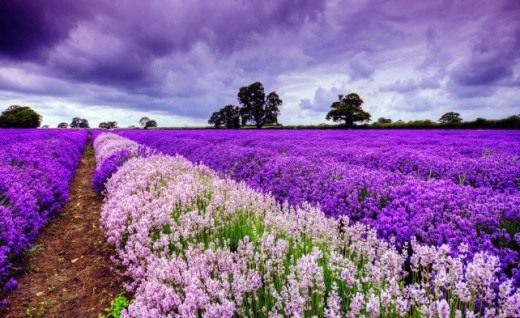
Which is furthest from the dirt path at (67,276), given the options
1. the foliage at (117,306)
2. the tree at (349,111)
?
the tree at (349,111)

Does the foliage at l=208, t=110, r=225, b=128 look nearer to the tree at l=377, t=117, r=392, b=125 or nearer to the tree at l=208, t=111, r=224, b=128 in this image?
the tree at l=208, t=111, r=224, b=128

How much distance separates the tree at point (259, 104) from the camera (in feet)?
177

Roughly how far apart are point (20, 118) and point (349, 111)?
5427cm

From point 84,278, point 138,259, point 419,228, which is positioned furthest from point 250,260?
point 84,278

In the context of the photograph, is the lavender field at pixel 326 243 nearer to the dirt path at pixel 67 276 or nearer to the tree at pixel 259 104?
the dirt path at pixel 67 276

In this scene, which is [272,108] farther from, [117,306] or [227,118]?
[117,306]

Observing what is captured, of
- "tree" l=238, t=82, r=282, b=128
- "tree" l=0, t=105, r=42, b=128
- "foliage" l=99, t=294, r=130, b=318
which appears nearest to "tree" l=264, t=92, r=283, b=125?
"tree" l=238, t=82, r=282, b=128

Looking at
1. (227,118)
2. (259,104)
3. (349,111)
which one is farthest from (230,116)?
(349,111)

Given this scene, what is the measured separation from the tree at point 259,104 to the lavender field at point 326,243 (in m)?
48.1

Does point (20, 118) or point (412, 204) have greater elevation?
point (20, 118)

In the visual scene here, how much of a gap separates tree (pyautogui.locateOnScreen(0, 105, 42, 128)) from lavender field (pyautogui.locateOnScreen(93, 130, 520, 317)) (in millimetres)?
59514

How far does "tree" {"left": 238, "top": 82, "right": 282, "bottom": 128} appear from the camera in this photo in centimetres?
5406

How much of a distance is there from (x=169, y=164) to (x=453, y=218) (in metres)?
5.42

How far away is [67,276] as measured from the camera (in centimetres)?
398
